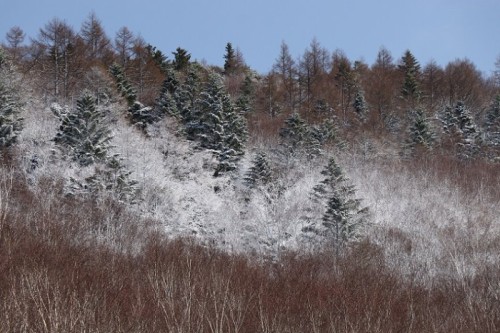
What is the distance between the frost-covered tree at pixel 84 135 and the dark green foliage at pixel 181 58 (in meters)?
19.3

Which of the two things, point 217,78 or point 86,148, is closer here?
point 86,148

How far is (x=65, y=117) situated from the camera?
68.2 feet

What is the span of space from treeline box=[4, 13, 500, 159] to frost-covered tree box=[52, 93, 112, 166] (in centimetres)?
440

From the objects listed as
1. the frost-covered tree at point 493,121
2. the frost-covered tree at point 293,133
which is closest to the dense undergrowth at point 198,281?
the frost-covered tree at point 293,133

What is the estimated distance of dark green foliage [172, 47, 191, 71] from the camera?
38.9m

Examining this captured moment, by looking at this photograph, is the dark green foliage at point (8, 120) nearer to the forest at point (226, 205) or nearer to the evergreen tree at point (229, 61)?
the forest at point (226, 205)

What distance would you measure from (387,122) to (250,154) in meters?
15.2

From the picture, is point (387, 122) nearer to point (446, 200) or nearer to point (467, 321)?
point (446, 200)

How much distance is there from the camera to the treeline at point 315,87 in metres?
29.0

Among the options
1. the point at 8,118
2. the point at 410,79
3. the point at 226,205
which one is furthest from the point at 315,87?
the point at 8,118

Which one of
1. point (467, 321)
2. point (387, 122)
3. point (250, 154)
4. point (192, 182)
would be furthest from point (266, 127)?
point (467, 321)

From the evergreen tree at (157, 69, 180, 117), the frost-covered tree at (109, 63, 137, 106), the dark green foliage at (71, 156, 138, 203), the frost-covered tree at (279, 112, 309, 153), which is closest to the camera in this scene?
the dark green foliage at (71, 156, 138, 203)

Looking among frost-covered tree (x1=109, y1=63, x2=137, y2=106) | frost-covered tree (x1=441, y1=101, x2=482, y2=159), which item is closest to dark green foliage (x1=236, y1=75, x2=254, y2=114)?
frost-covered tree (x1=109, y1=63, x2=137, y2=106)

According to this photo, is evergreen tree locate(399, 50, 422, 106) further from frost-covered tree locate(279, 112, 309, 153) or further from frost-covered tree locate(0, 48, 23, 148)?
frost-covered tree locate(0, 48, 23, 148)
